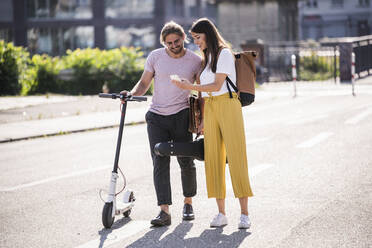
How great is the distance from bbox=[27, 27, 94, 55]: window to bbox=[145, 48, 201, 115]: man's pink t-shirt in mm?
51074

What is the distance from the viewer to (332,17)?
81625 mm

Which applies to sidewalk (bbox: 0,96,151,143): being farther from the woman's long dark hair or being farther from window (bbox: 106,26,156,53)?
window (bbox: 106,26,156,53)

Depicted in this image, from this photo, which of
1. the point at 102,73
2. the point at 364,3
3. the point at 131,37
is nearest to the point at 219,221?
the point at 102,73

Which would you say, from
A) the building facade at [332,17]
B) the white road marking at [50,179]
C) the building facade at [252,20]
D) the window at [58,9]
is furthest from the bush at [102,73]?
the building facade at [332,17]

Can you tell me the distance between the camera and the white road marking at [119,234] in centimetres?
585

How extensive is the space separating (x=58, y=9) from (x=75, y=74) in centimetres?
3444

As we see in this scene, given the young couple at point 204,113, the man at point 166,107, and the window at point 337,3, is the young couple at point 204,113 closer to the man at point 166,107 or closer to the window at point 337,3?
the man at point 166,107

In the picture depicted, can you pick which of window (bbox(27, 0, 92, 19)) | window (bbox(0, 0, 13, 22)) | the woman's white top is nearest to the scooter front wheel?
the woman's white top

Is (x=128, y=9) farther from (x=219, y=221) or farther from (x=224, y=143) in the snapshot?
(x=219, y=221)

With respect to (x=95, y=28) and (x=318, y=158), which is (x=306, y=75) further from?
(x=95, y=28)

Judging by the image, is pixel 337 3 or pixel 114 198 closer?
pixel 114 198

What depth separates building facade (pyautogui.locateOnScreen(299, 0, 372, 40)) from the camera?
3147 inches

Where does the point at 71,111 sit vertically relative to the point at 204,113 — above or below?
below

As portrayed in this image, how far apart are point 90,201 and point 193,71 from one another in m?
2.03
